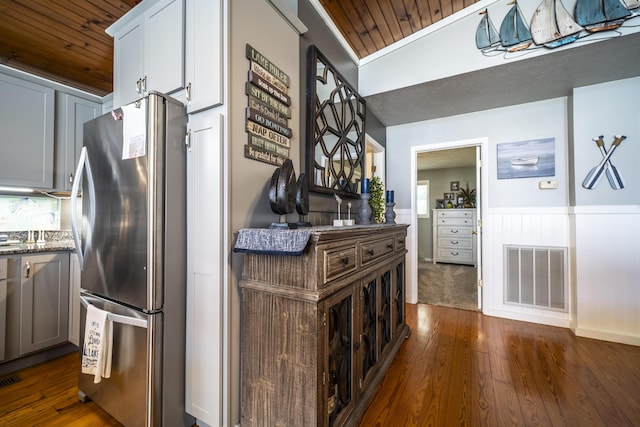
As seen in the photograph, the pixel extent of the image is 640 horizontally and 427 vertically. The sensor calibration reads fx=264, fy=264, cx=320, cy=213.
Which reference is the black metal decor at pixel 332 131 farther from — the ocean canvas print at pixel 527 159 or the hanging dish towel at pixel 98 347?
the ocean canvas print at pixel 527 159

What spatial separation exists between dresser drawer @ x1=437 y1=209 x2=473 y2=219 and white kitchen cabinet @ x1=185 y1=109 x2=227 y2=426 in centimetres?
594

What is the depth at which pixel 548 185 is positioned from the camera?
282 cm

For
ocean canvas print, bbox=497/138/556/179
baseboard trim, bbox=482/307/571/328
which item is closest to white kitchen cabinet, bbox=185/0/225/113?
ocean canvas print, bbox=497/138/556/179

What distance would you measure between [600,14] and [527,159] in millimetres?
1328

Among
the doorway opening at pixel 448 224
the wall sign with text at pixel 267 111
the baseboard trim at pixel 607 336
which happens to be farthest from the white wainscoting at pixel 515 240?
the wall sign with text at pixel 267 111

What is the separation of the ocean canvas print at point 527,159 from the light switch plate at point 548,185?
0.09m

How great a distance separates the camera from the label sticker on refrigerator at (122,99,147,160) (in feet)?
4.08

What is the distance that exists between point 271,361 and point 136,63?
6.31 ft

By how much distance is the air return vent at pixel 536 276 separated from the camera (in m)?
2.75

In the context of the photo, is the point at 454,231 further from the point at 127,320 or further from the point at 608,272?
Answer: the point at 127,320

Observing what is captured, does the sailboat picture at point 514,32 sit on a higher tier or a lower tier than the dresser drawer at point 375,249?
higher

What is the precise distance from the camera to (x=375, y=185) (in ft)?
8.25

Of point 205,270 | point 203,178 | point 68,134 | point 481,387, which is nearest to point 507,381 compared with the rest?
point 481,387

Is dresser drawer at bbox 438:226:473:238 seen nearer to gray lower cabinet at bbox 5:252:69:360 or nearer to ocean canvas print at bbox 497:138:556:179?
ocean canvas print at bbox 497:138:556:179
